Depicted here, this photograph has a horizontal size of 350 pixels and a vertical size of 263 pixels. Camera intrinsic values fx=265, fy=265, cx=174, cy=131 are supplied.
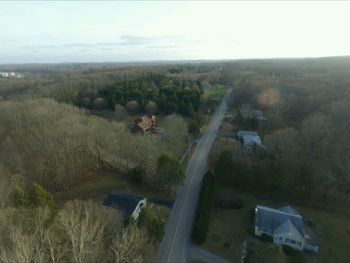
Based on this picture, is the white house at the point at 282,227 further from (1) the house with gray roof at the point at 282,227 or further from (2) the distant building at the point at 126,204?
(2) the distant building at the point at 126,204

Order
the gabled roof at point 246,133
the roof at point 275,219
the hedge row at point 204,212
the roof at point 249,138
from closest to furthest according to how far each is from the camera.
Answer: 1. the hedge row at point 204,212
2. the roof at point 275,219
3. the roof at point 249,138
4. the gabled roof at point 246,133

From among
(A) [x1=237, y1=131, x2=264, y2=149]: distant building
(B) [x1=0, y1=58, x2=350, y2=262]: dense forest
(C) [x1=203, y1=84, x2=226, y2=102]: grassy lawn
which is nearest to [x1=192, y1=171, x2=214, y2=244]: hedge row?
(B) [x1=0, y1=58, x2=350, y2=262]: dense forest

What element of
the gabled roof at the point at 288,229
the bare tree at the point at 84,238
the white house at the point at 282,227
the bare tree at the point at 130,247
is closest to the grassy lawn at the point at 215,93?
the white house at the point at 282,227

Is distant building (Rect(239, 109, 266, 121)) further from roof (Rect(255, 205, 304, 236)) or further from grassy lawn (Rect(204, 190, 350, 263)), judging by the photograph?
roof (Rect(255, 205, 304, 236))

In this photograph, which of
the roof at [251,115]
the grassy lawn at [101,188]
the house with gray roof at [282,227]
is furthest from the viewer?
the roof at [251,115]

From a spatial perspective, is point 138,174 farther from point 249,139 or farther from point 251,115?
point 251,115

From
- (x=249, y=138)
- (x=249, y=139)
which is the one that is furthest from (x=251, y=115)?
(x=249, y=139)

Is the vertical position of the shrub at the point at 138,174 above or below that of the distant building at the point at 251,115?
below

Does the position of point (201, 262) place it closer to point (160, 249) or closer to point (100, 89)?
point (160, 249)
